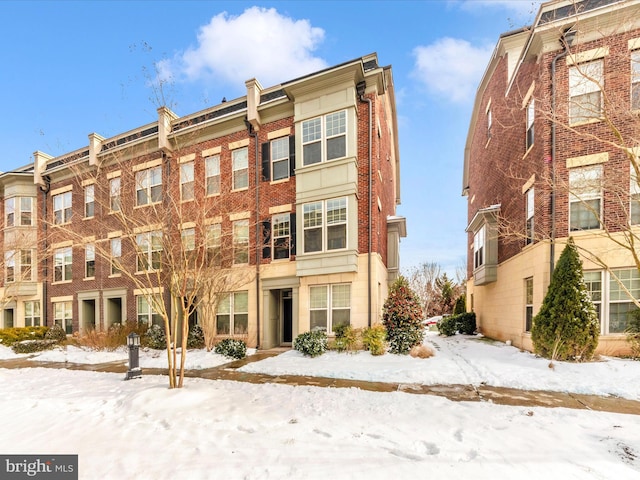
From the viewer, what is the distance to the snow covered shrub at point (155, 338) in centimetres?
1399

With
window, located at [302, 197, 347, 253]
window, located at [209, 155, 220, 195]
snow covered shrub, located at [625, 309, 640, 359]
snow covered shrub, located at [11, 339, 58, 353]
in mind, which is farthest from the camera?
snow covered shrub, located at [11, 339, 58, 353]

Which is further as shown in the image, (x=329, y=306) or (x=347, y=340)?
(x=329, y=306)

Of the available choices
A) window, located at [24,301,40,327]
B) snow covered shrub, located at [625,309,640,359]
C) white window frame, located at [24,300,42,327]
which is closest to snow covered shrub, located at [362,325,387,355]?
snow covered shrub, located at [625,309,640,359]

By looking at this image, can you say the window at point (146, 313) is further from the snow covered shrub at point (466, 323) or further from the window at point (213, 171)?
the snow covered shrub at point (466, 323)

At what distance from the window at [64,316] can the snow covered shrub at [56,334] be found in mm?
585

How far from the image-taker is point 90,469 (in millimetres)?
4203

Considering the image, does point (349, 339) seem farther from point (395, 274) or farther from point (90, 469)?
point (90, 469)

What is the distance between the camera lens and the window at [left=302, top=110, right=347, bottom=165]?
42.6 ft

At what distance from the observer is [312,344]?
37.6ft

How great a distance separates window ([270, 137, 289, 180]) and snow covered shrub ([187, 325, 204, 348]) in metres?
7.22

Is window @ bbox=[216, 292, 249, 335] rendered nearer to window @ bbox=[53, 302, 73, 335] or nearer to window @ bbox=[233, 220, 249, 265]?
window @ bbox=[233, 220, 249, 265]

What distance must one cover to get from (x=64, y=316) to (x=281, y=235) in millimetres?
15166

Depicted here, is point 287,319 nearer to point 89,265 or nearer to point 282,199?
point 282,199

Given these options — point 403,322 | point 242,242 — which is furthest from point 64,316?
point 403,322
